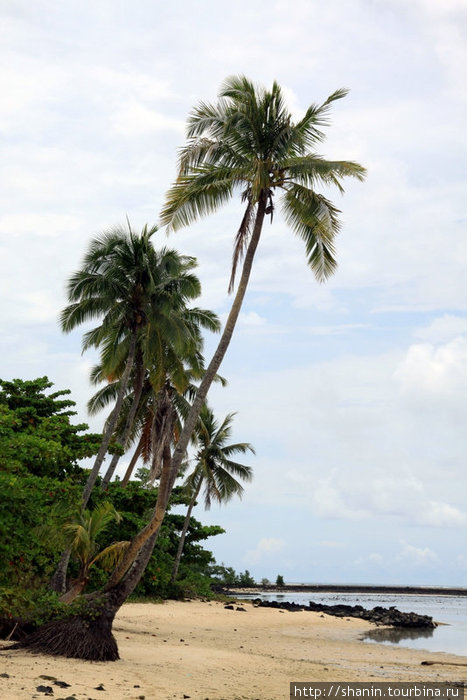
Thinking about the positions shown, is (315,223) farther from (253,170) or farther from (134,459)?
(134,459)

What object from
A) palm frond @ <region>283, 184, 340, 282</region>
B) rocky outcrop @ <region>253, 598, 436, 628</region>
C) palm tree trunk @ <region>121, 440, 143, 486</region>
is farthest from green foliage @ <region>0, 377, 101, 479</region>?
rocky outcrop @ <region>253, 598, 436, 628</region>

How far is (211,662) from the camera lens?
15.9 metres

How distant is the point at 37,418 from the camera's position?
2030cm

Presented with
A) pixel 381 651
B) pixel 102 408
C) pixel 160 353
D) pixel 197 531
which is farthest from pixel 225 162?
pixel 197 531

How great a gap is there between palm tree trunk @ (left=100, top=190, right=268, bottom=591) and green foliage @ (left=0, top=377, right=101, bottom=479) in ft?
7.30

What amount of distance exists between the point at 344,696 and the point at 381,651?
1080 centimetres

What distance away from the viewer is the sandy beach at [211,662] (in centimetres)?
1150

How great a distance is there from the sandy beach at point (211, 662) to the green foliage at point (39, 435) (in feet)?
11.7

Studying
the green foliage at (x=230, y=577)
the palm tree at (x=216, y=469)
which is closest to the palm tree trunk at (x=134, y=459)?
the palm tree at (x=216, y=469)

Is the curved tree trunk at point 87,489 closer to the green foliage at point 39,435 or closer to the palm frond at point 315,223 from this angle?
the green foliage at point 39,435

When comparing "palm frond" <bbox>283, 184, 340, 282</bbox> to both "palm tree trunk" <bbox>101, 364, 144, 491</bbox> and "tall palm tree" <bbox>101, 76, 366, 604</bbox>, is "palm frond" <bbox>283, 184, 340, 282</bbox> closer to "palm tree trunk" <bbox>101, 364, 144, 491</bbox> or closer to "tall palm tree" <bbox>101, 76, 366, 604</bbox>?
"tall palm tree" <bbox>101, 76, 366, 604</bbox>

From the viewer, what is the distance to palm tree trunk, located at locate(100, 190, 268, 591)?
48.2 ft

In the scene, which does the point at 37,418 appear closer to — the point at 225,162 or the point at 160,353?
the point at 160,353

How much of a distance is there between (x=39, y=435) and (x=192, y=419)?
12.3 ft
